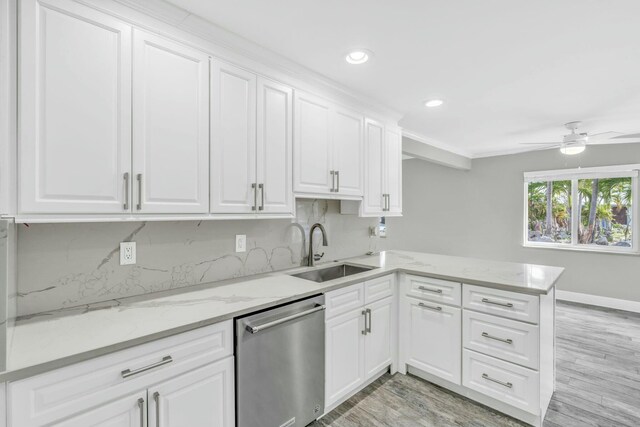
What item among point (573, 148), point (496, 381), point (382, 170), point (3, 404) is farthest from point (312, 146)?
point (573, 148)

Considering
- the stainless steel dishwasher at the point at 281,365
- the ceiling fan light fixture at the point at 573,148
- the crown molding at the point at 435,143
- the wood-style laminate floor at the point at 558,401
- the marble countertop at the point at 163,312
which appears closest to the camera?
the marble countertop at the point at 163,312

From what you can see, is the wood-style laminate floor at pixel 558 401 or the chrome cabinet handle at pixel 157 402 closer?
the chrome cabinet handle at pixel 157 402

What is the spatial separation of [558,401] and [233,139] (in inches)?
119

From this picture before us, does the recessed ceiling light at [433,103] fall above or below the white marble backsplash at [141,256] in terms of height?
above

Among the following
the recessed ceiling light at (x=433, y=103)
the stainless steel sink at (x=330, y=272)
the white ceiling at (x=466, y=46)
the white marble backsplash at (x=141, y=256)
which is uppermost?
the white ceiling at (x=466, y=46)

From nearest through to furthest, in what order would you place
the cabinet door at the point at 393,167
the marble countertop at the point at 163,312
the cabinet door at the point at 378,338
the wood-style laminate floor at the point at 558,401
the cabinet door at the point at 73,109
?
the marble countertop at the point at 163,312
the cabinet door at the point at 73,109
the wood-style laminate floor at the point at 558,401
the cabinet door at the point at 378,338
the cabinet door at the point at 393,167

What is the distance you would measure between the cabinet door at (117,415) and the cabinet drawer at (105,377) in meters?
0.02

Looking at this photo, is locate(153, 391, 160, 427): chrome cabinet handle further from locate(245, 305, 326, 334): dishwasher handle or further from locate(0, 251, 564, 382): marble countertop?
locate(245, 305, 326, 334): dishwasher handle

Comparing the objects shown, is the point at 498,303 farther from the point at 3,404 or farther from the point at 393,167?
the point at 3,404

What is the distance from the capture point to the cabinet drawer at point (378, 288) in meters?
2.32

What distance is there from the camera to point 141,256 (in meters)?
1.79

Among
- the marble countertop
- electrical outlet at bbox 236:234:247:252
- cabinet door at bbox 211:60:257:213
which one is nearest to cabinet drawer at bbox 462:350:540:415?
the marble countertop

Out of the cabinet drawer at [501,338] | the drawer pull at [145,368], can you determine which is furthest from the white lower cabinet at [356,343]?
the drawer pull at [145,368]

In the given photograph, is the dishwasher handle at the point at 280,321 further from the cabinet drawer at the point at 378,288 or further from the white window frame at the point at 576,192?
the white window frame at the point at 576,192
